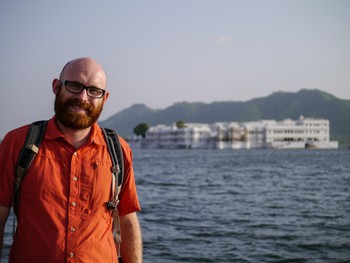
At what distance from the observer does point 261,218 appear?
12562mm

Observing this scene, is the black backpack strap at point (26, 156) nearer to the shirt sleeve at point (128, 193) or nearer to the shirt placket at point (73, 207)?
the shirt placket at point (73, 207)

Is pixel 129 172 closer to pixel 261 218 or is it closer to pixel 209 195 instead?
pixel 261 218

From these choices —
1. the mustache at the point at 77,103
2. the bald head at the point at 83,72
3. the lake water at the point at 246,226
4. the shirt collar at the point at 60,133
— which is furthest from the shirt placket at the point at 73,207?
the lake water at the point at 246,226

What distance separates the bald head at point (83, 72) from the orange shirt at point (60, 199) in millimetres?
226

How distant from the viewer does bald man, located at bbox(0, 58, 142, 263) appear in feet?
6.86

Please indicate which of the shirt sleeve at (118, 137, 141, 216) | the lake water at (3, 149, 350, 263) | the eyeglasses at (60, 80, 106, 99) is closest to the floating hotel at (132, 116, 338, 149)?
the lake water at (3, 149, 350, 263)

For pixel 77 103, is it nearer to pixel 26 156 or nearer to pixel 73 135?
pixel 73 135

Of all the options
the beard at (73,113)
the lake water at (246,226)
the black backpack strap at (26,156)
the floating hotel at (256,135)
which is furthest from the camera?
the floating hotel at (256,135)

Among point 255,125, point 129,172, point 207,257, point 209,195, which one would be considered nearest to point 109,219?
point 129,172

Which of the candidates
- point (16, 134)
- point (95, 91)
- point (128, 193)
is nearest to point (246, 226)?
point (128, 193)

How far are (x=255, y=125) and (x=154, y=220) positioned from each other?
116 meters

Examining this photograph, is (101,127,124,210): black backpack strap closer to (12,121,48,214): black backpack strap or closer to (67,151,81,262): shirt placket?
(67,151,81,262): shirt placket

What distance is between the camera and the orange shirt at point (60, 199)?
2.09 metres

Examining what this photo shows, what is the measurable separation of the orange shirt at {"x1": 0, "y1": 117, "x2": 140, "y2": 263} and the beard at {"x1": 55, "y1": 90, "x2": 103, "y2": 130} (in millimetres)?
65
